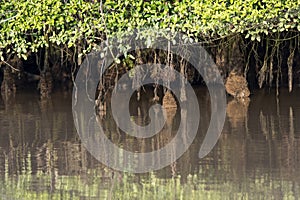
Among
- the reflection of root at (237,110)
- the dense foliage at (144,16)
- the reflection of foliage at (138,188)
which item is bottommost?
the reflection of foliage at (138,188)

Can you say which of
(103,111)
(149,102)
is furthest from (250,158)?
(149,102)

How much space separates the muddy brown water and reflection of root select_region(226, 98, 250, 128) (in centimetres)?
2

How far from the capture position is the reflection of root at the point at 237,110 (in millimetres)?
11000

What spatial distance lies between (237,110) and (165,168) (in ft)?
13.6

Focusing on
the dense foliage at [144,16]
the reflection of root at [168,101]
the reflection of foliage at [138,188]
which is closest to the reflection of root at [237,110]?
the reflection of root at [168,101]

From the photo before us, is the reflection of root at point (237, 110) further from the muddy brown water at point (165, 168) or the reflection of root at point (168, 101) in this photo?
the reflection of root at point (168, 101)

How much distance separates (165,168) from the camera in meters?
8.08

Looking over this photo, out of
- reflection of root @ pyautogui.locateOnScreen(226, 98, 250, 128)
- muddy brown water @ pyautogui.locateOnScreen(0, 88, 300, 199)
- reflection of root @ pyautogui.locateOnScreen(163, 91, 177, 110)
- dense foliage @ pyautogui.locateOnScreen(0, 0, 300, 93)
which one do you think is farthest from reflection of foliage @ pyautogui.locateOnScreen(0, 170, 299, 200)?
reflection of root @ pyautogui.locateOnScreen(163, 91, 177, 110)

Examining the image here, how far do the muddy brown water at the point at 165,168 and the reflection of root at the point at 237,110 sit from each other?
2 centimetres

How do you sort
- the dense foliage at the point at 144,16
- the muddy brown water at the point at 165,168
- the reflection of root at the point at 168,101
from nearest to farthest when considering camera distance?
1. the muddy brown water at the point at 165,168
2. the dense foliage at the point at 144,16
3. the reflection of root at the point at 168,101

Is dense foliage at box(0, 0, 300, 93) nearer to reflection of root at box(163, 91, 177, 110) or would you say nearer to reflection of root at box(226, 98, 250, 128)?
reflection of root at box(226, 98, 250, 128)

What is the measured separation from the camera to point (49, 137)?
10016 mm

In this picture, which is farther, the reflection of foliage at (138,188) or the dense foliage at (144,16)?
the dense foliage at (144,16)

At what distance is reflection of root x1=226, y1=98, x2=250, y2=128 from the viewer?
11.0 metres
